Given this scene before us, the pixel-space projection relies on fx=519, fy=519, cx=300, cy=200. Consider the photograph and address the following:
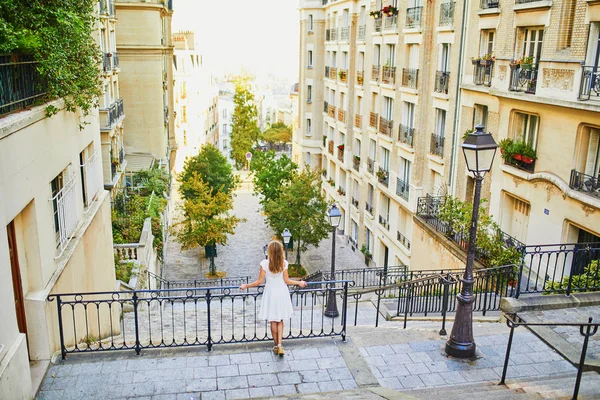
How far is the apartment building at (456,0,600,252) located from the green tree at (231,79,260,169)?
151 ft

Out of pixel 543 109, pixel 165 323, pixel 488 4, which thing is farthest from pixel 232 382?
pixel 488 4

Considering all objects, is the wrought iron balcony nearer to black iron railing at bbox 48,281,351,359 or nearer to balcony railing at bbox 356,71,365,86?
black iron railing at bbox 48,281,351,359

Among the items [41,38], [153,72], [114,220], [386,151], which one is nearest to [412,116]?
[386,151]

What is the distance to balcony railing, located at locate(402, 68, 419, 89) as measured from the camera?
22953 millimetres

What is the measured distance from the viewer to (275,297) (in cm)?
789

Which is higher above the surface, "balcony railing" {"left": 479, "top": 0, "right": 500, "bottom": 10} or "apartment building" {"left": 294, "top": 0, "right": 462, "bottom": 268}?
"balcony railing" {"left": 479, "top": 0, "right": 500, "bottom": 10}

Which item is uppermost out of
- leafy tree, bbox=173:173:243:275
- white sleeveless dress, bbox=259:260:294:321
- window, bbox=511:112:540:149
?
window, bbox=511:112:540:149

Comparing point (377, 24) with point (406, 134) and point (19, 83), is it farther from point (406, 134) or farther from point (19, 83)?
point (19, 83)

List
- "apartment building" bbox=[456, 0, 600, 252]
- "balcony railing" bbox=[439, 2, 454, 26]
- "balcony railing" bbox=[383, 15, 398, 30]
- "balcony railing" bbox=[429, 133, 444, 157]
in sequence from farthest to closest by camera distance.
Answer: "balcony railing" bbox=[383, 15, 398, 30]
"balcony railing" bbox=[429, 133, 444, 157]
"balcony railing" bbox=[439, 2, 454, 26]
"apartment building" bbox=[456, 0, 600, 252]

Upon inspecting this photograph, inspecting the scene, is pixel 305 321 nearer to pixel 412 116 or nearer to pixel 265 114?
pixel 412 116

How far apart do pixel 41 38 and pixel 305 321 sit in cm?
853

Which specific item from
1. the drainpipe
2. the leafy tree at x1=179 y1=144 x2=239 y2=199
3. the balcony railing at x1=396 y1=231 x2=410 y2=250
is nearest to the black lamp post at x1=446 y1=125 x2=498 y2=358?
the drainpipe

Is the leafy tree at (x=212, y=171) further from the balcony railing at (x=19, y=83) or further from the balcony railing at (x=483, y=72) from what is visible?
the balcony railing at (x=19, y=83)

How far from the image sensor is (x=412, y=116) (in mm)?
23906
